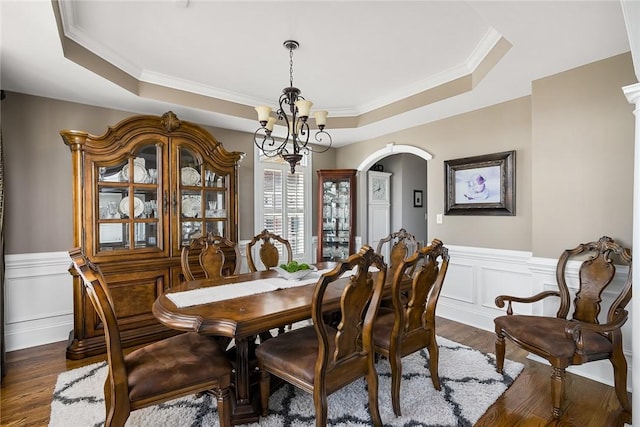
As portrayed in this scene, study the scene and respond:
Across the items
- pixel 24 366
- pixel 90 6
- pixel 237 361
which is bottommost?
pixel 24 366

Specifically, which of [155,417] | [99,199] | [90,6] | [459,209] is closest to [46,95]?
[99,199]

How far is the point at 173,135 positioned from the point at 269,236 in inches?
55.0

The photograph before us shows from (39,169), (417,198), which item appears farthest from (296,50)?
(417,198)

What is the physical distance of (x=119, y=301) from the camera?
9.90 feet

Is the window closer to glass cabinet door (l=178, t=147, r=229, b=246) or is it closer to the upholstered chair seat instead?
glass cabinet door (l=178, t=147, r=229, b=246)

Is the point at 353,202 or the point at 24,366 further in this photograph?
the point at 353,202

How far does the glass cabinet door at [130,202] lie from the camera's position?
9.97 ft

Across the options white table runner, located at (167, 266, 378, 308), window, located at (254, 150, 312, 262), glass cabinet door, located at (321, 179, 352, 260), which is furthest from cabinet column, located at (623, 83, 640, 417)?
window, located at (254, 150, 312, 262)

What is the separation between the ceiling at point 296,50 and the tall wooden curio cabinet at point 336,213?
1.43 meters

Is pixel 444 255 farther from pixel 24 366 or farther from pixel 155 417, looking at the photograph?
pixel 24 366

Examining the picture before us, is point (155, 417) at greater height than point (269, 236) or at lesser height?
lesser

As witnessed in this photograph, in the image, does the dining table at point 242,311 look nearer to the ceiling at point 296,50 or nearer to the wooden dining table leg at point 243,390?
the wooden dining table leg at point 243,390

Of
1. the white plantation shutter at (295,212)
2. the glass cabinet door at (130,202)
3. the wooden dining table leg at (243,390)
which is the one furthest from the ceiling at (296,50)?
the wooden dining table leg at (243,390)

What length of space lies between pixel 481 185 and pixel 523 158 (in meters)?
0.48
